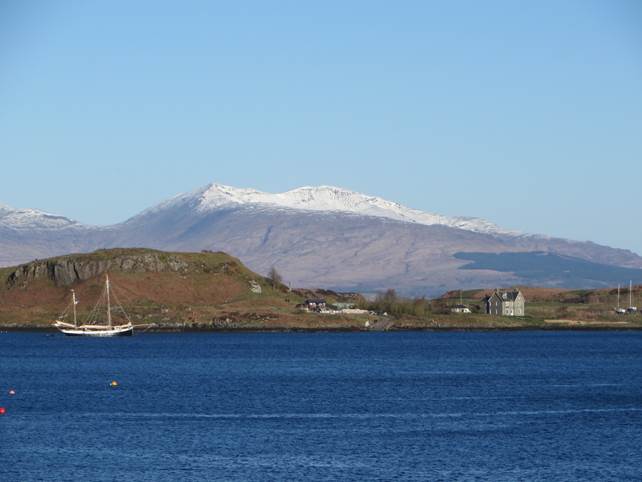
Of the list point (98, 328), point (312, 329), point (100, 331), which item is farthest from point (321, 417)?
point (312, 329)

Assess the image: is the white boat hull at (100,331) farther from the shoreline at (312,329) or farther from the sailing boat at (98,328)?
the shoreline at (312,329)

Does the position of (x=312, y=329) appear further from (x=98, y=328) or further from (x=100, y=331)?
(x=98, y=328)

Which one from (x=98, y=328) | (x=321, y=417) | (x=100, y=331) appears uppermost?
(x=98, y=328)

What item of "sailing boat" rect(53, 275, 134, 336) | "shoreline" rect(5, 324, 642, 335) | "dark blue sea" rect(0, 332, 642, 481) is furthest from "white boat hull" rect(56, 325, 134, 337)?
"dark blue sea" rect(0, 332, 642, 481)

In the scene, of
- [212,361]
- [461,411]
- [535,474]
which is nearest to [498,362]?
[212,361]

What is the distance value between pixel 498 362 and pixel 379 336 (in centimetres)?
6735

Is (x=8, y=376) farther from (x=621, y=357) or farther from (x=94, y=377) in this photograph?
(x=621, y=357)

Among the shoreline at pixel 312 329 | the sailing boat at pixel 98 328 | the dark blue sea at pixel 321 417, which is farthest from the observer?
the shoreline at pixel 312 329

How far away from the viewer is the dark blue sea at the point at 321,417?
182 feet

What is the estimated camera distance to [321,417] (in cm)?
7244

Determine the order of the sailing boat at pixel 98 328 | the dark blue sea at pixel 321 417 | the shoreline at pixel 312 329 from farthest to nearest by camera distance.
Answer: the shoreline at pixel 312 329 → the sailing boat at pixel 98 328 → the dark blue sea at pixel 321 417

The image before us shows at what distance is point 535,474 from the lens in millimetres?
53781

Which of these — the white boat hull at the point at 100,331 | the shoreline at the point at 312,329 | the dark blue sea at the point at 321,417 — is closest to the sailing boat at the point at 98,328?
the white boat hull at the point at 100,331

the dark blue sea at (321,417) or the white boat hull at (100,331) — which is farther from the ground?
the white boat hull at (100,331)
